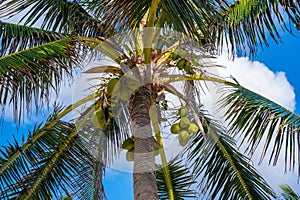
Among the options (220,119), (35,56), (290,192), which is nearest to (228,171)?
(220,119)

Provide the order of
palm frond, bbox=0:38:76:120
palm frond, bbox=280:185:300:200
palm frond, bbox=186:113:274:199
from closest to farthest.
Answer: palm frond, bbox=0:38:76:120 < palm frond, bbox=186:113:274:199 < palm frond, bbox=280:185:300:200

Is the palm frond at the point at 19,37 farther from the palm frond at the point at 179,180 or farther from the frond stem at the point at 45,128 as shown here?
the palm frond at the point at 179,180

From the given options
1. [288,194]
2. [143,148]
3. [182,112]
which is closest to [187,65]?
[182,112]

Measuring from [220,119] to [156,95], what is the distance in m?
1.24

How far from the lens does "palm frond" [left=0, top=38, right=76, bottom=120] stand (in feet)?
15.2

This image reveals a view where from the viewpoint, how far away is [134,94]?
538 centimetres

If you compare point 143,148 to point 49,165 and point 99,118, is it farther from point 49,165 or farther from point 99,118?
point 49,165

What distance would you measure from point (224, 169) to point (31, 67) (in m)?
2.85

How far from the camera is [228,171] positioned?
649 centimetres

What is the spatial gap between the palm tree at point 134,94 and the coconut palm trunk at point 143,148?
0.04ft

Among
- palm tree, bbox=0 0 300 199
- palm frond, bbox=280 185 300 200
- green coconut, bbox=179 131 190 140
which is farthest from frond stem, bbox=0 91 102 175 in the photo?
palm frond, bbox=280 185 300 200

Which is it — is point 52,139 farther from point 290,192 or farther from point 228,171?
point 290,192

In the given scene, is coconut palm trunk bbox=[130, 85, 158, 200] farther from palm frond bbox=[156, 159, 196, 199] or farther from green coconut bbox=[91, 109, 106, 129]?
palm frond bbox=[156, 159, 196, 199]

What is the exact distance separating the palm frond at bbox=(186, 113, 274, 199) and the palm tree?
13 mm
